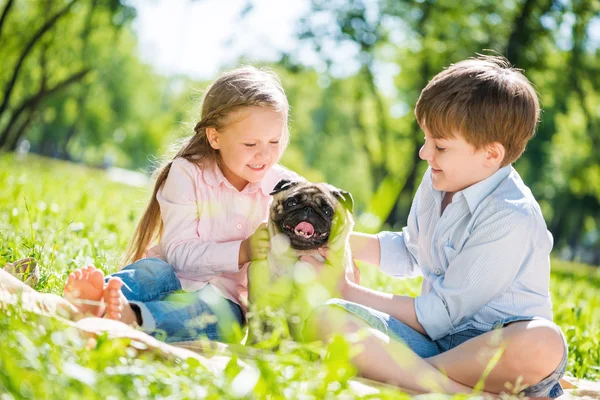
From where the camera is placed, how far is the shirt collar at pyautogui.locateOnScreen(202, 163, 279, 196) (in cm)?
404

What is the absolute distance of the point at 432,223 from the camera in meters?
3.78

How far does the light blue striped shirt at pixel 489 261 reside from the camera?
127 inches

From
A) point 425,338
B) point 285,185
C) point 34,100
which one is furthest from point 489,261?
point 34,100

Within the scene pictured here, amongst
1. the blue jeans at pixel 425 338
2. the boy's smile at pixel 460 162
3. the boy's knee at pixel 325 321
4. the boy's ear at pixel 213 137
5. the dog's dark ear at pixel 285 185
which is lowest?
the blue jeans at pixel 425 338

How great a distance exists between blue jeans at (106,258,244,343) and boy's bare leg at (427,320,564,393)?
3.61ft

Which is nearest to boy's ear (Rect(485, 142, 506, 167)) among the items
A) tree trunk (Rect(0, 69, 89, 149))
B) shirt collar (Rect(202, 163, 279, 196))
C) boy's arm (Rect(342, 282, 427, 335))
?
boy's arm (Rect(342, 282, 427, 335))

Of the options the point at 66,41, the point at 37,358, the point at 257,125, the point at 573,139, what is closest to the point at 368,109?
the point at 573,139

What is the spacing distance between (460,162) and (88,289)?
1986 millimetres

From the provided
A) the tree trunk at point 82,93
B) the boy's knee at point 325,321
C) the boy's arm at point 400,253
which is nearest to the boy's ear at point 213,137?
the boy's arm at point 400,253

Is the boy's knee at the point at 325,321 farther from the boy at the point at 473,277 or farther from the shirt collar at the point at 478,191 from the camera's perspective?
the shirt collar at the point at 478,191

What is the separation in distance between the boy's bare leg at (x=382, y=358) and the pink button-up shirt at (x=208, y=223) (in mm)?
829

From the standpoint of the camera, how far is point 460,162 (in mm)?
3471

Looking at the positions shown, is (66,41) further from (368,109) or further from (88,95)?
(368,109)

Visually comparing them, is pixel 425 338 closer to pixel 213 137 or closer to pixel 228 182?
pixel 228 182
